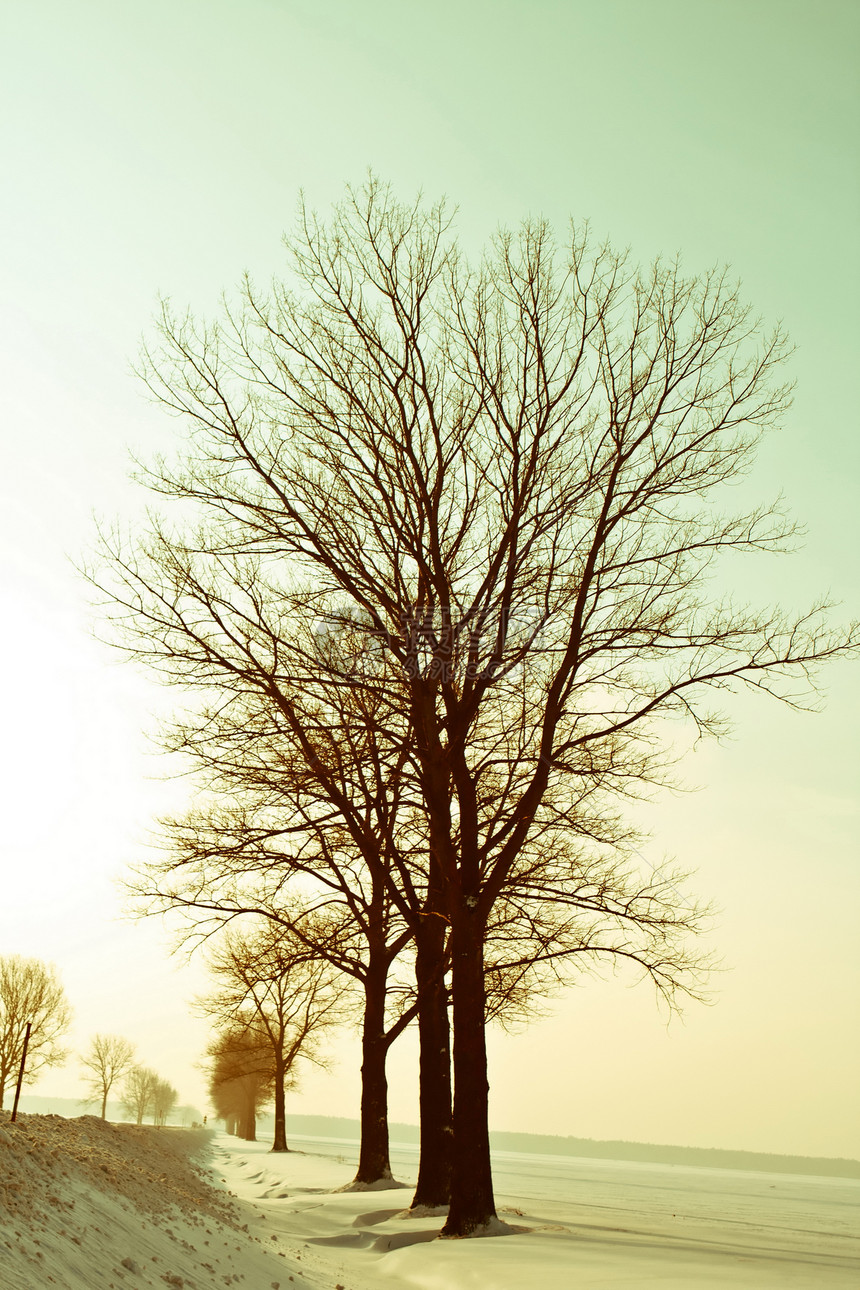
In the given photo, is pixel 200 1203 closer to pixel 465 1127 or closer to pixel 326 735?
pixel 465 1127

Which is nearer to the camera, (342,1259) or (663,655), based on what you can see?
(342,1259)

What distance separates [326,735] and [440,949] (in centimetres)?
447

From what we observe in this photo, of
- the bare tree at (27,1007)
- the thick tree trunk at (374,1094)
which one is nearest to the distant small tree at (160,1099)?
the bare tree at (27,1007)

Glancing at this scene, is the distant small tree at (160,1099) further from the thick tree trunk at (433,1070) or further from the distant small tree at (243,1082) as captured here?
the thick tree trunk at (433,1070)

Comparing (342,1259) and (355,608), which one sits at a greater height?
(355,608)

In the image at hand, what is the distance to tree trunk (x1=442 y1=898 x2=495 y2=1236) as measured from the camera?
9.30 metres

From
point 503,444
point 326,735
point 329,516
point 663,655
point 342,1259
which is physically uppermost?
point 503,444

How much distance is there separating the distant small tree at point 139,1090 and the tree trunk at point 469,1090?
94884mm

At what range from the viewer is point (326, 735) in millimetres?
10625

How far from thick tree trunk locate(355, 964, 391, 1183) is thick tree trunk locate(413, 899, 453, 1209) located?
132 inches

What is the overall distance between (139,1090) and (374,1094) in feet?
307

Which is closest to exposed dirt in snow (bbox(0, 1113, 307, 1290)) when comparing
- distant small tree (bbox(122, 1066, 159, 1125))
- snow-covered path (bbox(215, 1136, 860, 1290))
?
snow-covered path (bbox(215, 1136, 860, 1290))

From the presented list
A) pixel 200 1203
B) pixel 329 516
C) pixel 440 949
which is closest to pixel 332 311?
pixel 329 516

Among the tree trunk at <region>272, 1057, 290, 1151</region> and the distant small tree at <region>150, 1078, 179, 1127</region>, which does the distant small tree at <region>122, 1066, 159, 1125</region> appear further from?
the tree trunk at <region>272, 1057, 290, 1151</region>
